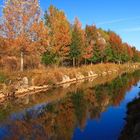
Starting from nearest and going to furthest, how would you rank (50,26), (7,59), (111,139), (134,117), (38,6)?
(111,139) < (134,117) < (38,6) < (7,59) < (50,26)

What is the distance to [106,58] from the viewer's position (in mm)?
81438

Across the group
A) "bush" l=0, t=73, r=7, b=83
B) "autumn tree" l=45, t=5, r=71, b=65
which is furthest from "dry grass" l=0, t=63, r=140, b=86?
"autumn tree" l=45, t=5, r=71, b=65

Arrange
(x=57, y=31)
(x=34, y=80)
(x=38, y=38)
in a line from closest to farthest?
1. (x=34, y=80)
2. (x=38, y=38)
3. (x=57, y=31)

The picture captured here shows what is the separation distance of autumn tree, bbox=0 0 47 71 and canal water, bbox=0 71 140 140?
11.2m

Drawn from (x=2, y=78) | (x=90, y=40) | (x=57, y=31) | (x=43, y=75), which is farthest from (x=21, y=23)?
(x=90, y=40)

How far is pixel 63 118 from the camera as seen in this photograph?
751 inches

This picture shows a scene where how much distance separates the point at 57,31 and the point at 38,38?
989 centimetres

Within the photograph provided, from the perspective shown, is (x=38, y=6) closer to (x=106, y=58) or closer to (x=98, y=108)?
(x=98, y=108)

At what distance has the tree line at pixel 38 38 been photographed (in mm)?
37031

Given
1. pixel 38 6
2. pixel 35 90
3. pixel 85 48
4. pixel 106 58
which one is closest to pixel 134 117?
pixel 35 90

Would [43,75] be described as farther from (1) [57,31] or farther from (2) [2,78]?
(1) [57,31]

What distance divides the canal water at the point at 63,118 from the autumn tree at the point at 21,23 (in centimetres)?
1116

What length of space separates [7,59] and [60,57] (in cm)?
1007

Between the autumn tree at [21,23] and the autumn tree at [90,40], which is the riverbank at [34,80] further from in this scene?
→ the autumn tree at [90,40]
